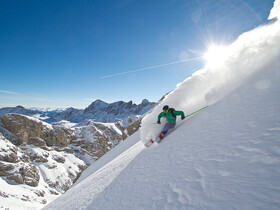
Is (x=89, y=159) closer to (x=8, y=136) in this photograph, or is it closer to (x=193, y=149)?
(x=8, y=136)

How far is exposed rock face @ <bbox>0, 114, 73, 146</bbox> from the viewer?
93.5 m

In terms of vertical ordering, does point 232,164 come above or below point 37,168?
above

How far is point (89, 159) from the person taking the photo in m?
114

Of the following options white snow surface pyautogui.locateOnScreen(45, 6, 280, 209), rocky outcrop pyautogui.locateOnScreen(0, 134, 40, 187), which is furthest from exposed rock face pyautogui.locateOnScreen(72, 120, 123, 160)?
white snow surface pyautogui.locateOnScreen(45, 6, 280, 209)

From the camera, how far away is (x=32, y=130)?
99.5 metres

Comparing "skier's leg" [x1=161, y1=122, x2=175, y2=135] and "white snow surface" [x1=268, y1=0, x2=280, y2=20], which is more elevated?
"white snow surface" [x1=268, y1=0, x2=280, y2=20]

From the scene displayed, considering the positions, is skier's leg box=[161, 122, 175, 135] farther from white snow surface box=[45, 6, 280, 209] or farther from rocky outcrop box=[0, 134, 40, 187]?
rocky outcrop box=[0, 134, 40, 187]

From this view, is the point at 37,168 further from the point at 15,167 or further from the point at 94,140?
the point at 94,140

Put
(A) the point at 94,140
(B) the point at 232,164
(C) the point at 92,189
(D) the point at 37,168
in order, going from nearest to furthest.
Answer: (B) the point at 232,164, (C) the point at 92,189, (D) the point at 37,168, (A) the point at 94,140

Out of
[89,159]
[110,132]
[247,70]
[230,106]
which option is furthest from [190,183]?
[110,132]

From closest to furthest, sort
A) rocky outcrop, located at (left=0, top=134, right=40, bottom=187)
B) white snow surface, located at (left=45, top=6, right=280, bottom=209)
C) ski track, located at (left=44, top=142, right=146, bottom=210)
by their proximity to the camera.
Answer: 1. white snow surface, located at (left=45, top=6, right=280, bottom=209)
2. ski track, located at (left=44, top=142, right=146, bottom=210)
3. rocky outcrop, located at (left=0, top=134, right=40, bottom=187)

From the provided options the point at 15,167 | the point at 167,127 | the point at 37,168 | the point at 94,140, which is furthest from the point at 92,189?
the point at 94,140

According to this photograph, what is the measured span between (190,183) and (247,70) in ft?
18.0

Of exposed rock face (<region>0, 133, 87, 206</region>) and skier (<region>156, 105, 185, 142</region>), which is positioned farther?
exposed rock face (<region>0, 133, 87, 206</region>)
